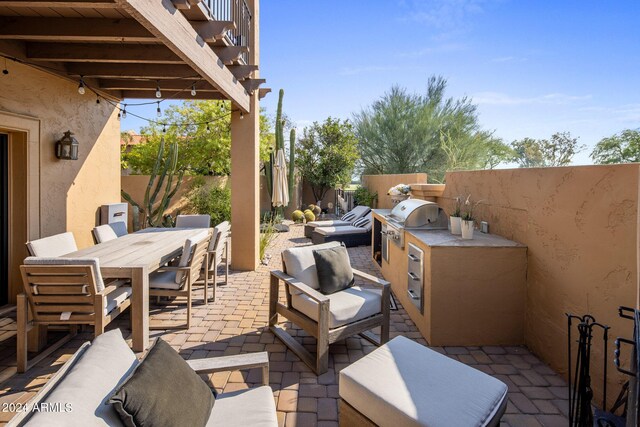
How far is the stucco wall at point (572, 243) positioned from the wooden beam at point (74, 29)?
422cm

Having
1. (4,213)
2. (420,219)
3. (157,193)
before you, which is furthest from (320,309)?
(157,193)

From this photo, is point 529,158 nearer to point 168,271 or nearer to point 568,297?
point 568,297

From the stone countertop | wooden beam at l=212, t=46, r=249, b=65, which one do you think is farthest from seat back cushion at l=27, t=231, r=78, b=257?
the stone countertop

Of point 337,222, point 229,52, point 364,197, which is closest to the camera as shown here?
point 229,52

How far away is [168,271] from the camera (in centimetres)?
429

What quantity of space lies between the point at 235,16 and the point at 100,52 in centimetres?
198

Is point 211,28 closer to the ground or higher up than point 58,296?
higher up

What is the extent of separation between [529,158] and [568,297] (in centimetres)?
1655

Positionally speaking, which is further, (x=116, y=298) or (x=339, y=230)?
(x=339, y=230)

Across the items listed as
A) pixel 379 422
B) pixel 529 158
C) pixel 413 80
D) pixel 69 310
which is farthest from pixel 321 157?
pixel 379 422

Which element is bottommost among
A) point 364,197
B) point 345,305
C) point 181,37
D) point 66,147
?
point 345,305

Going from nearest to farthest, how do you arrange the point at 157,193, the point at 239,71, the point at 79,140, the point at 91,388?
1. the point at 91,388
2. the point at 239,71
3. the point at 79,140
4. the point at 157,193

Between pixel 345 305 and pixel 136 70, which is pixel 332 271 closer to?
pixel 345 305

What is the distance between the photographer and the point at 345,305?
3287mm
